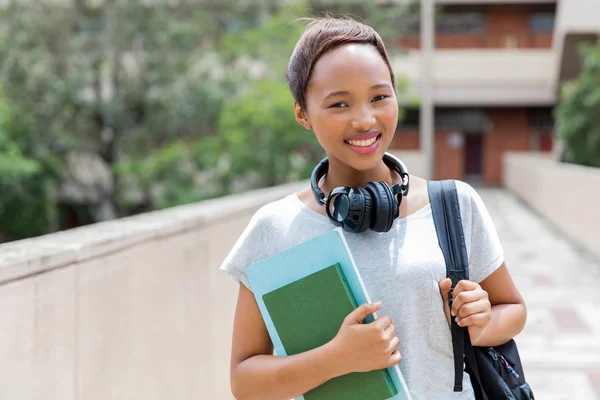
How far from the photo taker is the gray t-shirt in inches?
58.6

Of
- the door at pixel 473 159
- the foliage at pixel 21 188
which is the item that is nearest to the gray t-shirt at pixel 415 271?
the foliage at pixel 21 188

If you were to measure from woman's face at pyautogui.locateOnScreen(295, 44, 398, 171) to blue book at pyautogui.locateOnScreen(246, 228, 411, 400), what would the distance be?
213mm

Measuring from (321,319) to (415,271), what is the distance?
207 mm

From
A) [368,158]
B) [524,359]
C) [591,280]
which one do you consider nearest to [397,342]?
[368,158]

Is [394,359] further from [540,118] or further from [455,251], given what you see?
[540,118]

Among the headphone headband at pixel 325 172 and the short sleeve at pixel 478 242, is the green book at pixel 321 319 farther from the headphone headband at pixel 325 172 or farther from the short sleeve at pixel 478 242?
the short sleeve at pixel 478 242

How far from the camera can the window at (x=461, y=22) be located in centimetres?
3259

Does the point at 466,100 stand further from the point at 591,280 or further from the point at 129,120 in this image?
the point at 591,280

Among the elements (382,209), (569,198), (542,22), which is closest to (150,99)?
(569,198)

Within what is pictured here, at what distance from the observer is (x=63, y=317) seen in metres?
2.18

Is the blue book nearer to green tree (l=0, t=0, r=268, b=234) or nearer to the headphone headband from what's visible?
the headphone headband

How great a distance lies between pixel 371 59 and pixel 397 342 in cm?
56

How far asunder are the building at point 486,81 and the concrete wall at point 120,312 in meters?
27.4

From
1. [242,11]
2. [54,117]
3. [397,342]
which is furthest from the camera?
[242,11]
